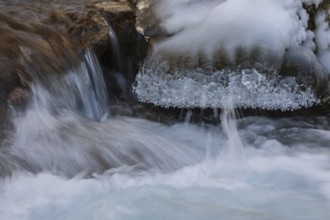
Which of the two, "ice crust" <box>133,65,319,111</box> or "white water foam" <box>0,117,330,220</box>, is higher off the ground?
"ice crust" <box>133,65,319,111</box>

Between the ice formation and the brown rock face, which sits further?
the ice formation

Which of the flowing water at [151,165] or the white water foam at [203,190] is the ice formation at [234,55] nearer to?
the flowing water at [151,165]

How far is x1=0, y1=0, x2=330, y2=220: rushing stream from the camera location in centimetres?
369

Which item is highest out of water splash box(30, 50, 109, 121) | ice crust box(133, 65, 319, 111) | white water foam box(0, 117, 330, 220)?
ice crust box(133, 65, 319, 111)

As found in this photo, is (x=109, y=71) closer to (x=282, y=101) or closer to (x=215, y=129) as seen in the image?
(x=215, y=129)

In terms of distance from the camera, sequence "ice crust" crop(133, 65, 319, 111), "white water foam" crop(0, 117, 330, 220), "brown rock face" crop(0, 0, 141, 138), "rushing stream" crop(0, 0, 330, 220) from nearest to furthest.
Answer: "white water foam" crop(0, 117, 330, 220) → "rushing stream" crop(0, 0, 330, 220) → "brown rock face" crop(0, 0, 141, 138) → "ice crust" crop(133, 65, 319, 111)

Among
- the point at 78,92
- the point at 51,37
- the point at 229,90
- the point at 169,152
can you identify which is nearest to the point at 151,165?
the point at 169,152

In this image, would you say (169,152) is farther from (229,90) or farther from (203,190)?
(229,90)

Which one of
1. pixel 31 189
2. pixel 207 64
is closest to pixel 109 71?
pixel 207 64

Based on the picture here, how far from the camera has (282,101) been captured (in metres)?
5.02

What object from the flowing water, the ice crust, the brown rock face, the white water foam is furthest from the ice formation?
the brown rock face

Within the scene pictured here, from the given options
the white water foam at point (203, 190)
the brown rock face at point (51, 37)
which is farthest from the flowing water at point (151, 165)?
the brown rock face at point (51, 37)

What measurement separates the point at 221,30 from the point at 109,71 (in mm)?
1486

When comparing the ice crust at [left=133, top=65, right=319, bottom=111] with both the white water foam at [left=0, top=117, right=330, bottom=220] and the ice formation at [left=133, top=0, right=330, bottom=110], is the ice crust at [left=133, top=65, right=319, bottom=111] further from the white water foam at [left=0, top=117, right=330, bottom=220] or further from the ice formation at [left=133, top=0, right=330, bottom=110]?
the white water foam at [left=0, top=117, right=330, bottom=220]
